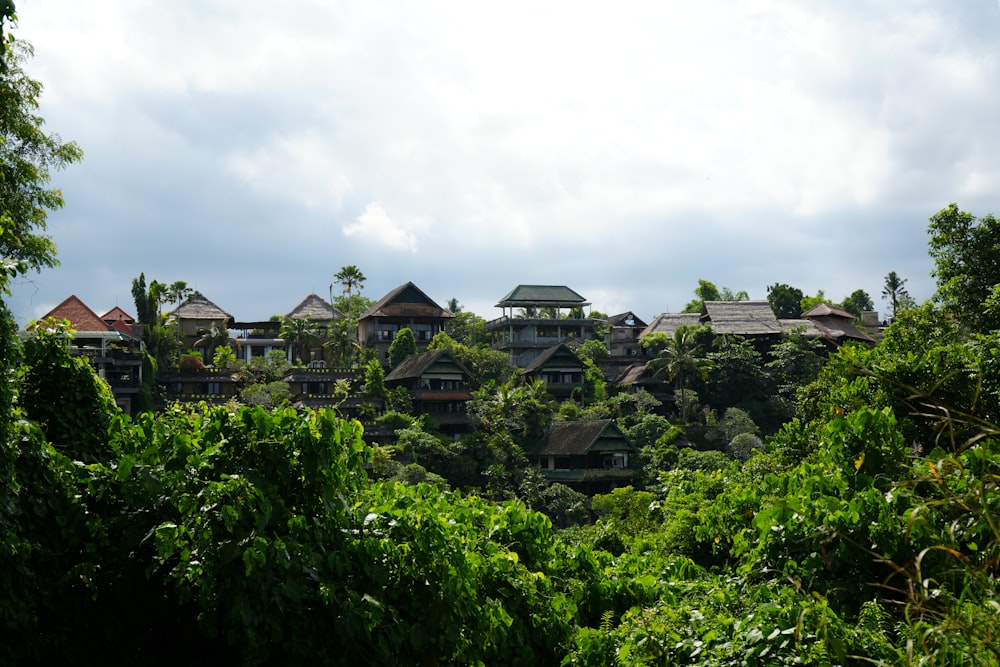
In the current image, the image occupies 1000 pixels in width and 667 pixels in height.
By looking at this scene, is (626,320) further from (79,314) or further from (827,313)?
(79,314)

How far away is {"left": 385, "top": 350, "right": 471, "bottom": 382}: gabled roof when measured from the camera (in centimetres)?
4400

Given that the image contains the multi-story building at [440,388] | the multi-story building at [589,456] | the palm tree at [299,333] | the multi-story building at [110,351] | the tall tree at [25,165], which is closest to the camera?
the tall tree at [25,165]

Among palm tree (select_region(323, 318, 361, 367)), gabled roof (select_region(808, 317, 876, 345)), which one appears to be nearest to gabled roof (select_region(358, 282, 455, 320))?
palm tree (select_region(323, 318, 361, 367))

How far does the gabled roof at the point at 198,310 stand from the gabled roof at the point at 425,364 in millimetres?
12912

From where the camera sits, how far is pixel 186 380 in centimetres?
4247

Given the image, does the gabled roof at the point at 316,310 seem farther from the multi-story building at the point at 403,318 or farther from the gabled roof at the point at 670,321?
the gabled roof at the point at 670,321

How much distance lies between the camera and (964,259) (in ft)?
72.4

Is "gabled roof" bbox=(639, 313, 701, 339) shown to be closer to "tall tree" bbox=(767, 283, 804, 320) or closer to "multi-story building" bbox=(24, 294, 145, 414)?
"tall tree" bbox=(767, 283, 804, 320)

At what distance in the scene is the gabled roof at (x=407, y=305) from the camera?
5375 cm

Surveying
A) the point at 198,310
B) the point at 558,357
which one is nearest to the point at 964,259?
the point at 558,357

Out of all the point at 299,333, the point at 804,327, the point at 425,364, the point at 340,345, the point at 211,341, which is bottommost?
the point at 425,364

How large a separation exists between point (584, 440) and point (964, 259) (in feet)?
65.3

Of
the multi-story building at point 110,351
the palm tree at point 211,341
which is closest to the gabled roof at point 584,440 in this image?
the multi-story building at point 110,351

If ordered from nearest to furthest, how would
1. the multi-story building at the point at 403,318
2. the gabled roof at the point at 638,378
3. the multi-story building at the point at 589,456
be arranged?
the multi-story building at the point at 589,456 < the gabled roof at the point at 638,378 < the multi-story building at the point at 403,318
